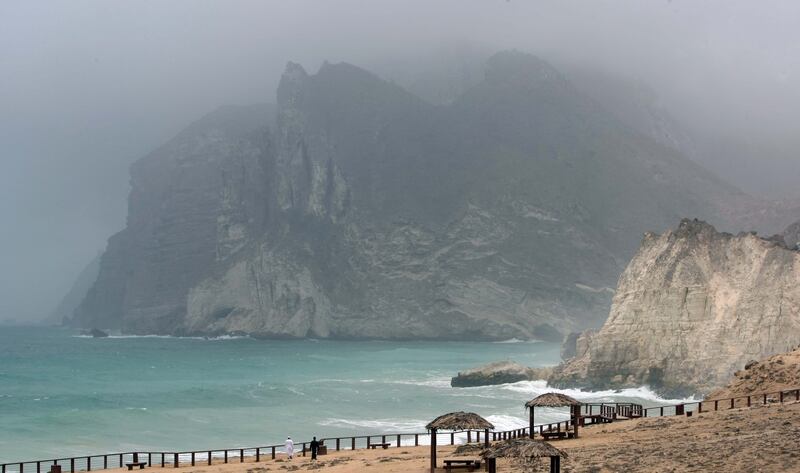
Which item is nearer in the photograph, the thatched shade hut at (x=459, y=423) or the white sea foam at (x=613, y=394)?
the thatched shade hut at (x=459, y=423)

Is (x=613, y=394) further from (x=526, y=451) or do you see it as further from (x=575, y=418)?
(x=526, y=451)

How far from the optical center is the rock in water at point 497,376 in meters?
95.0

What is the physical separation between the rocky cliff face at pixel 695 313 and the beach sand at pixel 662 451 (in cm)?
2342

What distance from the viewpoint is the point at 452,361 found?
488ft

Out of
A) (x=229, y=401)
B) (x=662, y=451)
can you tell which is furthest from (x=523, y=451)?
(x=229, y=401)

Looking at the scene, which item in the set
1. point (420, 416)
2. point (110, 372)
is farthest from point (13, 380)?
point (420, 416)

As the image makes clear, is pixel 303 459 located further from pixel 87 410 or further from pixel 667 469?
pixel 87 410

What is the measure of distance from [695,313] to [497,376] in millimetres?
28962

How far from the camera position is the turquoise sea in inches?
2443

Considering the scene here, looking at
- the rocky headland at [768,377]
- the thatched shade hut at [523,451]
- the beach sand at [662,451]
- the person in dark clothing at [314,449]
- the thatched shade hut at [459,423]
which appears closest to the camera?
the beach sand at [662,451]

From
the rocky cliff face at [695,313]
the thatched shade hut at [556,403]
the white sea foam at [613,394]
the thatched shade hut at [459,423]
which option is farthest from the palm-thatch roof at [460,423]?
the white sea foam at [613,394]

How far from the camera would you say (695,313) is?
231ft

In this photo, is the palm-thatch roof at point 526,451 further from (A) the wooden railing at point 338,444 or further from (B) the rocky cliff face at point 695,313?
(B) the rocky cliff face at point 695,313

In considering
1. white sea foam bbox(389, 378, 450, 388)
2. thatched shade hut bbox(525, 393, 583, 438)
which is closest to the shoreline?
thatched shade hut bbox(525, 393, 583, 438)
